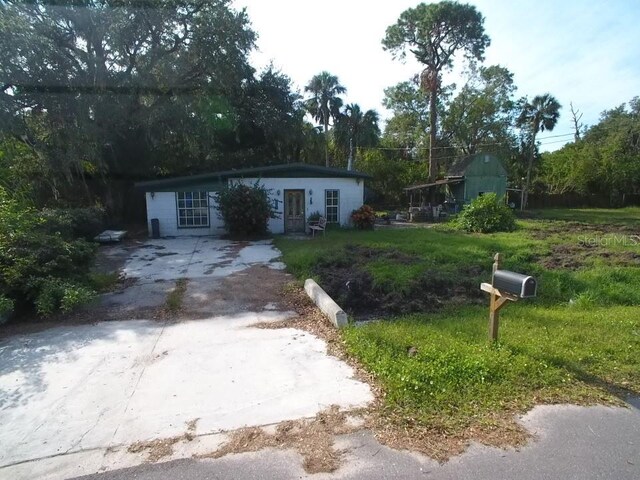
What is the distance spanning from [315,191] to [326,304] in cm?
1106

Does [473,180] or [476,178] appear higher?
[476,178]

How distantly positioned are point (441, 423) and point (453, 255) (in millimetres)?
6915

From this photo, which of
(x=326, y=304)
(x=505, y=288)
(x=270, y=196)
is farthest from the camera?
(x=270, y=196)

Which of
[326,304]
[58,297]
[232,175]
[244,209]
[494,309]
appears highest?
[232,175]

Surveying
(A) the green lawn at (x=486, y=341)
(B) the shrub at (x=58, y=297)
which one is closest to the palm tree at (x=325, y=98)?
(A) the green lawn at (x=486, y=341)

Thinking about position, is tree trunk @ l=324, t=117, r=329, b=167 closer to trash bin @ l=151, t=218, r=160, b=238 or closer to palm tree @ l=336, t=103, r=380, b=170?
palm tree @ l=336, t=103, r=380, b=170

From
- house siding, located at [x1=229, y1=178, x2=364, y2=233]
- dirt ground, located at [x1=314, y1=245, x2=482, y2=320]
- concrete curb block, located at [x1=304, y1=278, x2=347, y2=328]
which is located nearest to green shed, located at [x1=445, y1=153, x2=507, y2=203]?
house siding, located at [x1=229, y1=178, x2=364, y2=233]

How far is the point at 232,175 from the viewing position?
15.0 meters

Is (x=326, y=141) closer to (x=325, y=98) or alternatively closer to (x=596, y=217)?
(x=325, y=98)

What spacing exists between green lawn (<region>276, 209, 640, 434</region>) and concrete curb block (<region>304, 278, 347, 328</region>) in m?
0.33

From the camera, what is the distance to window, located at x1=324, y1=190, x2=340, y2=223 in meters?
16.3

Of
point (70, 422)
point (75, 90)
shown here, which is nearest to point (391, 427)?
point (70, 422)

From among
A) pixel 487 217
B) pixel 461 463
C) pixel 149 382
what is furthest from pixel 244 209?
pixel 461 463

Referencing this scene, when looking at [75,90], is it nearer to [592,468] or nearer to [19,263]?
[19,263]
